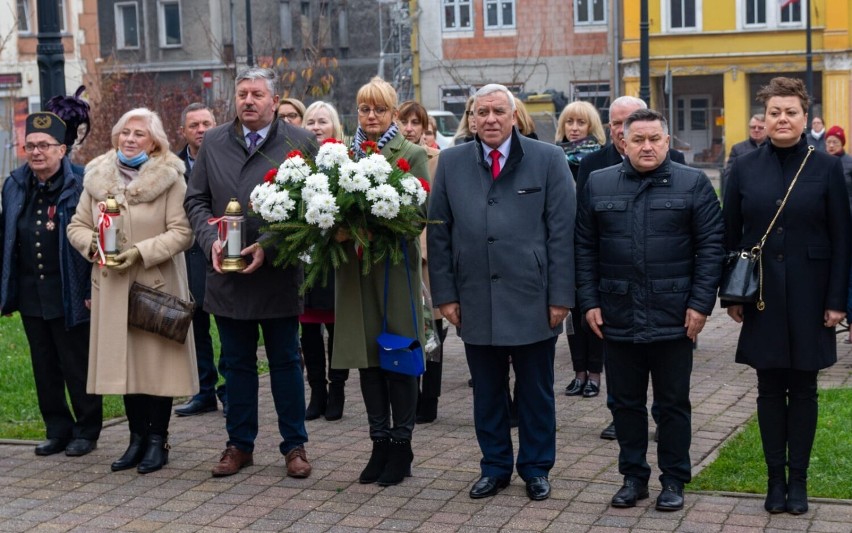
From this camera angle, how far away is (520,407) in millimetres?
7062

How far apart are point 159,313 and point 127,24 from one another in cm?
4876

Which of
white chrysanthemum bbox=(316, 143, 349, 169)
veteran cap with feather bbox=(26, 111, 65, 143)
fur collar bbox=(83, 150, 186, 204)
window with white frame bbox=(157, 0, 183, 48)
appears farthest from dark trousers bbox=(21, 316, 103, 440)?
window with white frame bbox=(157, 0, 183, 48)

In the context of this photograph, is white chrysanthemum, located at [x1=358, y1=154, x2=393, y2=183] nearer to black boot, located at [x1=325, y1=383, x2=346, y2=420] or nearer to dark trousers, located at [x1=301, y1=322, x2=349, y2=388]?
dark trousers, located at [x1=301, y1=322, x2=349, y2=388]

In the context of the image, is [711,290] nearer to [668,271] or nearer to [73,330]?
[668,271]

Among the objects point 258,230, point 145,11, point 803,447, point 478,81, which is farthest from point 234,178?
Result: point 145,11

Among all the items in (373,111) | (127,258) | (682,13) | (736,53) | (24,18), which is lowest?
(127,258)

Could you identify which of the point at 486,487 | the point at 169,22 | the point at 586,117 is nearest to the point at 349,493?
the point at 486,487

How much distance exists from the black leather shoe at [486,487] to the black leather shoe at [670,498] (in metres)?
0.88

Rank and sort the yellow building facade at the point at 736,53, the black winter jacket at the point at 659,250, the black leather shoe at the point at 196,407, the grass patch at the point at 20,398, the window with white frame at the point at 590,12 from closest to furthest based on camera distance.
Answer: the black winter jacket at the point at 659,250 < the grass patch at the point at 20,398 < the black leather shoe at the point at 196,407 < the yellow building facade at the point at 736,53 < the window with white frame at the point at 590,12

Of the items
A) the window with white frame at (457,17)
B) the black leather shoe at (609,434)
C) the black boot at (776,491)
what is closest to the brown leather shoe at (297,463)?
the black leather shoe at (609,434)

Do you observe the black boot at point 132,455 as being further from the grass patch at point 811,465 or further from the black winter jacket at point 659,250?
the grass patch at point 811,465

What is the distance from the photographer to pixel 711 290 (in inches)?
256

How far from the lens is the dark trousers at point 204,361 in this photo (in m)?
9.49

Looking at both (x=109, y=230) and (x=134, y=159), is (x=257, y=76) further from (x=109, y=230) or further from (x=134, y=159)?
(x=109, y=230)
